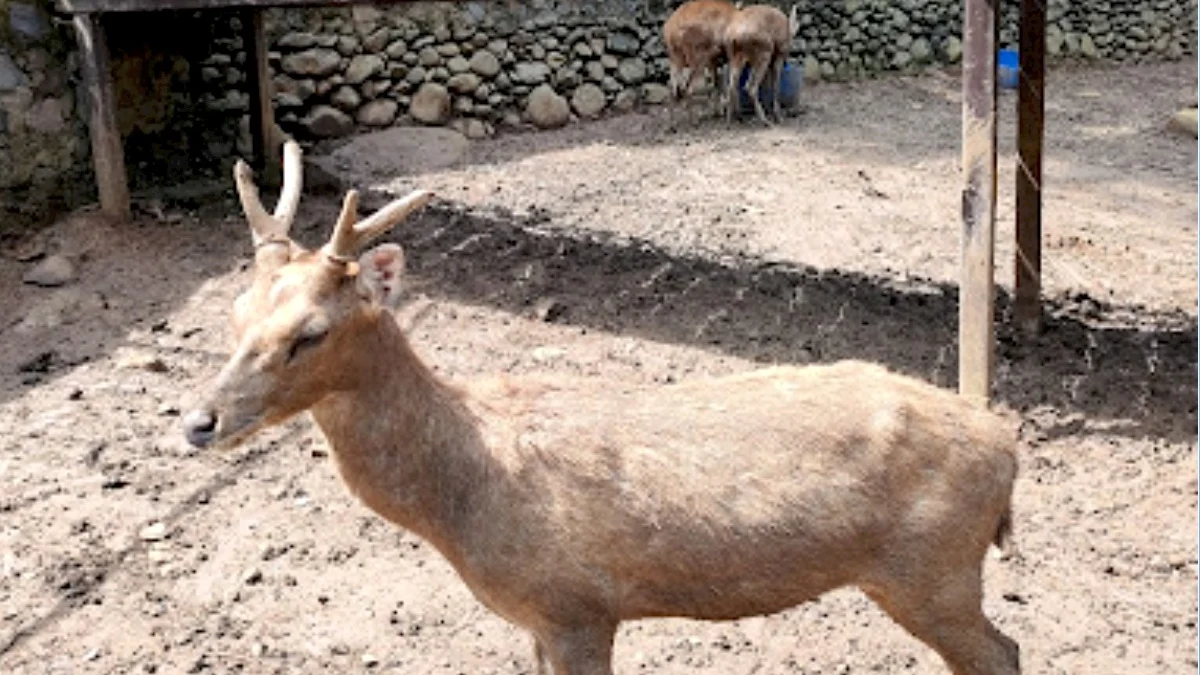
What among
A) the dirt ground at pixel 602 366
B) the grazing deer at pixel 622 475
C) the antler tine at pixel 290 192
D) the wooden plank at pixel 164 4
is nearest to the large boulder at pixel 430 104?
the dirt ground at pixel 602 366

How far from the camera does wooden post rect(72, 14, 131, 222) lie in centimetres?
964

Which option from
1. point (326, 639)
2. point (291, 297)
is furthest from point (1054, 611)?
point (291, 297)

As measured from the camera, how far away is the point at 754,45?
1438cm

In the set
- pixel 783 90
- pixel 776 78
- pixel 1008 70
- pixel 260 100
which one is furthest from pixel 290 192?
pixel 1008 70

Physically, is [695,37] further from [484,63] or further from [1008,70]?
[1008,70]

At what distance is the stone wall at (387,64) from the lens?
988 centimetres

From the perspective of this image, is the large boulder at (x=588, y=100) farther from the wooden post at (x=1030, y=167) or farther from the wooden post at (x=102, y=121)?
the wooden post at (x=1030, y=167)

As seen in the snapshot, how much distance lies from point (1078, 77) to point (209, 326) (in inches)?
518

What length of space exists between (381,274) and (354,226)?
0.51ft

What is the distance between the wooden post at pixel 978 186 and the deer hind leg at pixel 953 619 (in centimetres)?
245

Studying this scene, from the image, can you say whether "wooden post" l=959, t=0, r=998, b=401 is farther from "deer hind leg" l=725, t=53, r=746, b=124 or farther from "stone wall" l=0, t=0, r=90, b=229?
"deer hind leg" l=725, t=53, r=746, b=124

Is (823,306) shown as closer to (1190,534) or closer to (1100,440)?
(1100,440)

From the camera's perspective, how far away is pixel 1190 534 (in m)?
5.91

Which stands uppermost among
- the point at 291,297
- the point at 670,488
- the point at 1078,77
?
the point at 291,297
